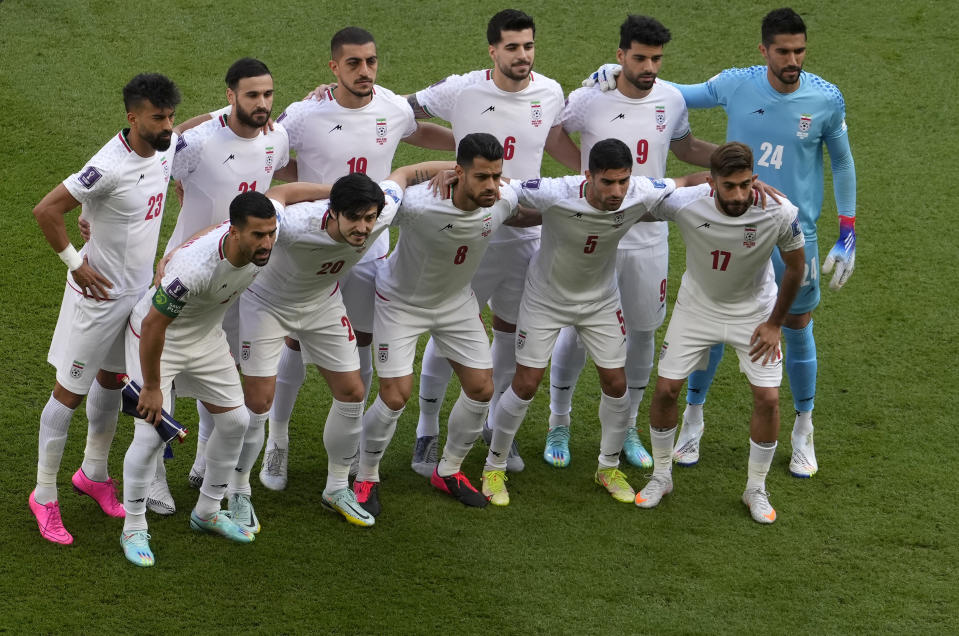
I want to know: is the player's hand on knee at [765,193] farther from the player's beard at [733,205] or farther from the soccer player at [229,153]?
the soccer player at [229,153]

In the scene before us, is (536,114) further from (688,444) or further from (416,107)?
(688,444)

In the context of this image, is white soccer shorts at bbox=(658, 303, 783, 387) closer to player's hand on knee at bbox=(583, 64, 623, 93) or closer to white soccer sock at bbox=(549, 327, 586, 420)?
white soccer sock at bbox=(549, 327, 586, 420)

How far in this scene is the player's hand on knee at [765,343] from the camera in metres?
6.16

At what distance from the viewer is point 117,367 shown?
234 inches

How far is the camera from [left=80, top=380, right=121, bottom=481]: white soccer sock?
598 cm

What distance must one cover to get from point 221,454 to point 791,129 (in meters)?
3.27

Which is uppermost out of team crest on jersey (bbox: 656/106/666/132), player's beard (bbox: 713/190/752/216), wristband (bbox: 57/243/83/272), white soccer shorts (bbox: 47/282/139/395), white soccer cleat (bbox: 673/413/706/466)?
team crest on jersey (bbox: 656/106/666/132)

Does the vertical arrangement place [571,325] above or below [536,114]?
below

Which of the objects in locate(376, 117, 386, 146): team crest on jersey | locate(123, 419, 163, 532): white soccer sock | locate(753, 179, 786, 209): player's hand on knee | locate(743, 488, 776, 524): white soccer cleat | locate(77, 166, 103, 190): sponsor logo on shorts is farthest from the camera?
locate(743, 488, 776, 524): white soccer cleat

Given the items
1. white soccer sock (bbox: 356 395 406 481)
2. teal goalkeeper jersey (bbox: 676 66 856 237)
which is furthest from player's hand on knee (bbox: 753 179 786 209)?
white soccer sock (bbox: 356 395 406 481)

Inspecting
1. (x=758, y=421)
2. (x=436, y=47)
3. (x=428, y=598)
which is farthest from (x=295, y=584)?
(x=436, y=47)

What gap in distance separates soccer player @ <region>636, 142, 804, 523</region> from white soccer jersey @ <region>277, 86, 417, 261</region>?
4.56 feet

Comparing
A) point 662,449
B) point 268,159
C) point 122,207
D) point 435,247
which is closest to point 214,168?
point 268,159

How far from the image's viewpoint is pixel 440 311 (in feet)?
20.4
